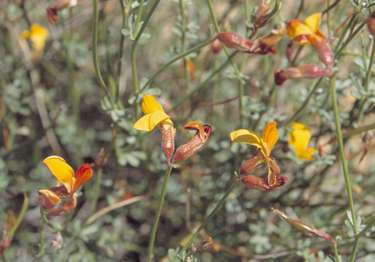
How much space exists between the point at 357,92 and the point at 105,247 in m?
1.04

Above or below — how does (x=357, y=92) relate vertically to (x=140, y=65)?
above

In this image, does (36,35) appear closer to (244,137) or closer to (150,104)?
(150,104)

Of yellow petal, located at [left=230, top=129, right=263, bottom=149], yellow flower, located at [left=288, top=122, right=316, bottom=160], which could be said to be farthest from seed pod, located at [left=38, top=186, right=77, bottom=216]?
yellow flower, located at [left=288, top=122, right=316, bottom=160]

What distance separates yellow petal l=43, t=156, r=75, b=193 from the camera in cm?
143

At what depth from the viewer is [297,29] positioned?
4.93ft

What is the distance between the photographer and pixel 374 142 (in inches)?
92.6

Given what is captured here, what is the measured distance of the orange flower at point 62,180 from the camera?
4.72 ft

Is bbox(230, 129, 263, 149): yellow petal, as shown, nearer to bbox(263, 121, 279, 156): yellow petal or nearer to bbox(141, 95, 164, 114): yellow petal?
bbox(263, 121, 279, 156): yellow petal

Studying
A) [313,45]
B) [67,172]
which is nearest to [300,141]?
[313,45]

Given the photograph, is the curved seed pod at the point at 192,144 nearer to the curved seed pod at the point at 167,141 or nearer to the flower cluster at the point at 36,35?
the curved seed pod at the point at 167,141

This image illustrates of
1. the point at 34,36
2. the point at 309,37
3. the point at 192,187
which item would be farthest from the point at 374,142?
the point at 34,36

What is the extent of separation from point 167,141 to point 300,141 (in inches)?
24.3

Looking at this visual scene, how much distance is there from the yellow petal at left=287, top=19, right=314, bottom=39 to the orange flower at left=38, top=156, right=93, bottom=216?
0.62 metres

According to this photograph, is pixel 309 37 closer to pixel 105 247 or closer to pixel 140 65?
pixel 105 247
